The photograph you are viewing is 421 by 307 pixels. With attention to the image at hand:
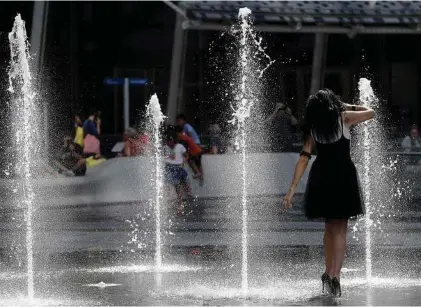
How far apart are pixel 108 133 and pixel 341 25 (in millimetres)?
6178

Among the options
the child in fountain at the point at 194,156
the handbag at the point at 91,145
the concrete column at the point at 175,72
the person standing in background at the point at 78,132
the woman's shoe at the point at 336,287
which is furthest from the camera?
the concrete column at the point at 175,72

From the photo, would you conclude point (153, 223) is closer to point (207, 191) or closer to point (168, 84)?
point (207, 191)

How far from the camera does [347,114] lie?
9.48 metres

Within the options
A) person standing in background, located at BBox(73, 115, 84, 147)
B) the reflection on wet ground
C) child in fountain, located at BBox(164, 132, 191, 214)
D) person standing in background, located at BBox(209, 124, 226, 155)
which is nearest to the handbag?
person standing in background, located at BBox(73, 115, 84, 147)

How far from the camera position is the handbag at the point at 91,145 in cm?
2852

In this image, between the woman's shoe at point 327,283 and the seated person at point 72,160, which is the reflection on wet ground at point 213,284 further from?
the seated person at point 72,160

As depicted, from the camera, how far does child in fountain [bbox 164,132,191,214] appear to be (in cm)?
1912

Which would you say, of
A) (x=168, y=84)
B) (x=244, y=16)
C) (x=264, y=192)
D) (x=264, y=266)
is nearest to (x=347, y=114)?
(x=264, y=266)

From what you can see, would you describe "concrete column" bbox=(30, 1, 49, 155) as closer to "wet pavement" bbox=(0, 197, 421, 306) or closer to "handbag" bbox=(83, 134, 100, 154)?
"handbag" bbox=(83, 134, 100, 154)

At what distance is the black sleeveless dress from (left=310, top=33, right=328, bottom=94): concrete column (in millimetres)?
21953

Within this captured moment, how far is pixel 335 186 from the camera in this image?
9453 mm

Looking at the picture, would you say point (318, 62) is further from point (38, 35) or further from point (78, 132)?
point (38, 35)

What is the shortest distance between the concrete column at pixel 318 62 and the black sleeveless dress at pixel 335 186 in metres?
22.0

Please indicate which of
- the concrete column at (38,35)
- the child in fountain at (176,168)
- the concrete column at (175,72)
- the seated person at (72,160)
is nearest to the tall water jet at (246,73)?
the concrete column at (175,72)
